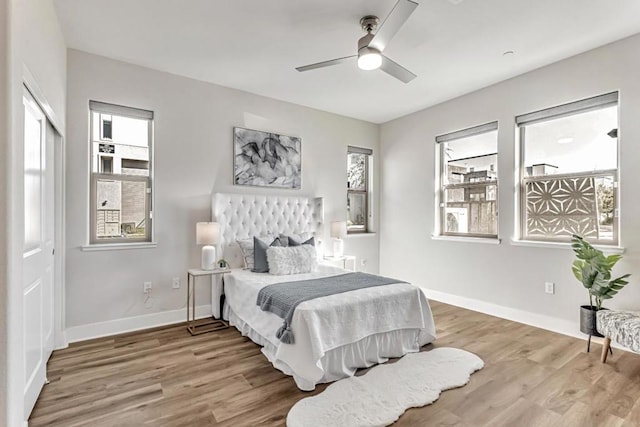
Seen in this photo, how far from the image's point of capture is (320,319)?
8.29ft

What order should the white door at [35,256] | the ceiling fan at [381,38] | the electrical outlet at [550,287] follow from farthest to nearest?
the electrical outlet at [550,287] → the ceiling fan at [381,38] → the white door at [35,256]

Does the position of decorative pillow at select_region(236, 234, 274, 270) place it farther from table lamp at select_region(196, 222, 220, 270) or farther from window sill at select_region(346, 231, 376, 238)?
window sill at select_region(346, 231, 376, 238)

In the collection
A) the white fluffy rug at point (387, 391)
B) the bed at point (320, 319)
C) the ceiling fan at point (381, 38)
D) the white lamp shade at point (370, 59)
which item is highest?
the ceiling fan at point (381, 38)

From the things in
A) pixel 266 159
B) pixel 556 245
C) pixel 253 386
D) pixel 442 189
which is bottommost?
pixel 253 386

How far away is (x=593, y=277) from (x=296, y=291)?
2767mm

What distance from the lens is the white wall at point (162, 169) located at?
3.34 m

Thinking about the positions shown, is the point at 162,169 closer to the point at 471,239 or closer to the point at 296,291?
the point at 296,291

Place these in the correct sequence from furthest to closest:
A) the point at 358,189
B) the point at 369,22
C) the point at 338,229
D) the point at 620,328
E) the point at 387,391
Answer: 1. the point at 358,189
2. the point at 338,229
3. the point at 369,22
4. the point at 620,328
5. the point at 387,391

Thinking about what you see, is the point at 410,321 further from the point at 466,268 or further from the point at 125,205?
the point at 125,205

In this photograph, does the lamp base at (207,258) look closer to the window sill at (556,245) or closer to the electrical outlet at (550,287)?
the window sill at (556,245)

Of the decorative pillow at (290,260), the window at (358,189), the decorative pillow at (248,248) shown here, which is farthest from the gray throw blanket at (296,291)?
the window at (358,189)

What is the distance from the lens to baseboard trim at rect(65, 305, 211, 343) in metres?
3.32

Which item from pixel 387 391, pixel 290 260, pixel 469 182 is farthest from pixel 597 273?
pixel 290 260

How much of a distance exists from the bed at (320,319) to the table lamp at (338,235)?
970mm
